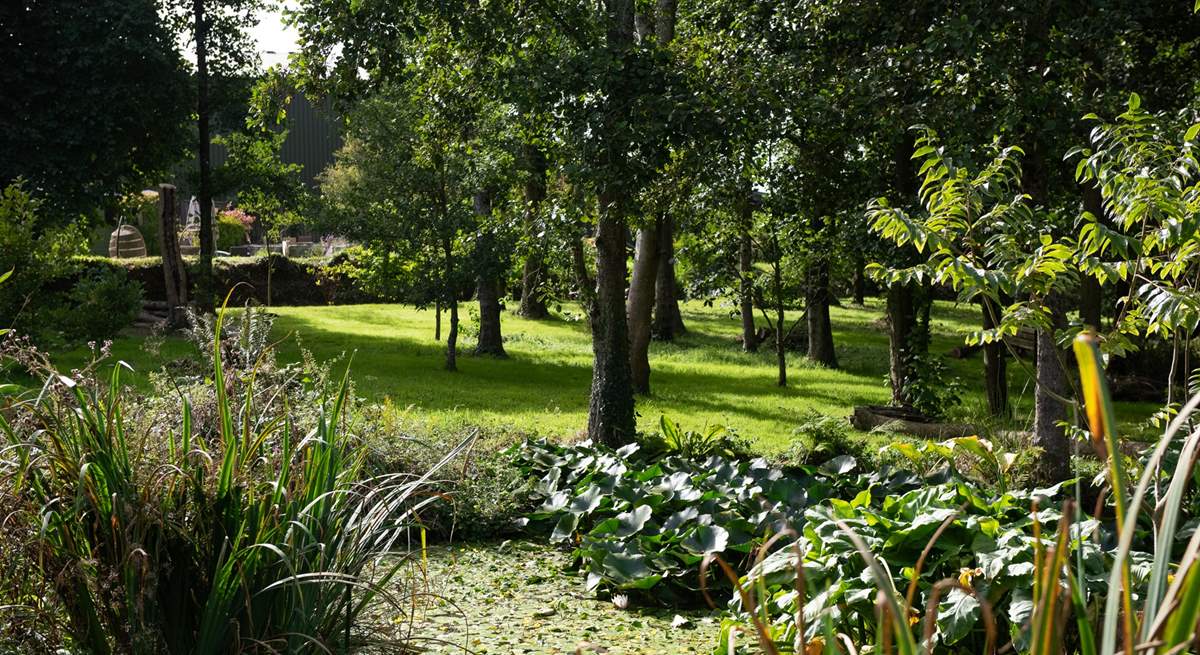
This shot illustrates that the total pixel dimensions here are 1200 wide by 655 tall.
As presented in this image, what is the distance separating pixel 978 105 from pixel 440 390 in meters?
7.40

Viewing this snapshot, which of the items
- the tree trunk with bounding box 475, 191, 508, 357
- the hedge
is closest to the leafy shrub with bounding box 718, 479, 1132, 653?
the tree trunk with bounding box 475, 191, 508, 357

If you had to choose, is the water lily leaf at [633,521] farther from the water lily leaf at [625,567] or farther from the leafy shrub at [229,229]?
the leafy shrub at [229,229]

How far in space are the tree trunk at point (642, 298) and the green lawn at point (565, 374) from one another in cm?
40

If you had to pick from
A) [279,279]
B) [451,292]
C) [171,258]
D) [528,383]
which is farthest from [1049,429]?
[279,279]

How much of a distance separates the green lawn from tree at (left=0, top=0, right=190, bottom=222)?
280 centimetres

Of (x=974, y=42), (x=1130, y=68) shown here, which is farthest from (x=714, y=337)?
(x=974, y=42)

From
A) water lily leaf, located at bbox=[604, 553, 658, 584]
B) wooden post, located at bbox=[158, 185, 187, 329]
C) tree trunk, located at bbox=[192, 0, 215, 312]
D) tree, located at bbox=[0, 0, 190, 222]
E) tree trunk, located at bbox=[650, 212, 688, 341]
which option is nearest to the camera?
water lily leaf, located at bbox=[604, 553, 658, 584]

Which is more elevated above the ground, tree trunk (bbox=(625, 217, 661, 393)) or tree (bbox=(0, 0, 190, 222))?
tree (bbox=(0, 0, 190, 222))

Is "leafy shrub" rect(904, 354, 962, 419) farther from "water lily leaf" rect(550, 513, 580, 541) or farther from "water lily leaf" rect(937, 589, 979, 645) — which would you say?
"water lily leaf" rect(937, 589, 979, 645)

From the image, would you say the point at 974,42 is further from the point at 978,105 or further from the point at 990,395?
the point at 990,395

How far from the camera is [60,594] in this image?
3209mm

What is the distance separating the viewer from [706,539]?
18.2 feet

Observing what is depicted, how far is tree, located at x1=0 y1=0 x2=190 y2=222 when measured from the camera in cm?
1683

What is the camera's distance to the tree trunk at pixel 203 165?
17.7m
